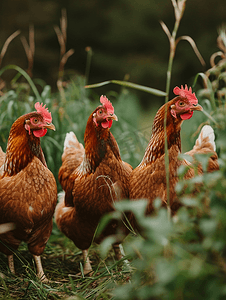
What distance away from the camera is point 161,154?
72.1 inches

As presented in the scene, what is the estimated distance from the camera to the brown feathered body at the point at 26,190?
69.3 inches

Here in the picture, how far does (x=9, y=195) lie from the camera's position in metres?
1.76

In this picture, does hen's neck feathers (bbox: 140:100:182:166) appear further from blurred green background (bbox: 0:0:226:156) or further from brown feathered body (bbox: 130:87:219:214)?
blurred green background (bbox: 0:0:226:156)

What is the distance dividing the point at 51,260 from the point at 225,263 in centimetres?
177

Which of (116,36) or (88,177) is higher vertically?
(116,36)

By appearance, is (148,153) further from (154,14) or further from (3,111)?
(154,14)

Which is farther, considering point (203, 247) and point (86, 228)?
point (86, 228)

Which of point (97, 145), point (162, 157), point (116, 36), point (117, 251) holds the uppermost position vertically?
point (116, 36)

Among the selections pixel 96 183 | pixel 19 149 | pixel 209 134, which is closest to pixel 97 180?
pixel 96 183

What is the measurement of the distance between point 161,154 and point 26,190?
88 cm

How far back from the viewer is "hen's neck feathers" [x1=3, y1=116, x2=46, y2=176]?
1878 mm

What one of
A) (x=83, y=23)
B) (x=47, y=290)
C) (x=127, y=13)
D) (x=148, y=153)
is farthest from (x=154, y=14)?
(x=47, y=290)

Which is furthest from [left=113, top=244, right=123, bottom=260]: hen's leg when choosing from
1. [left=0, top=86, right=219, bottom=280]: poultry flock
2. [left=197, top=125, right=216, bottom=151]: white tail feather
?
[left=197, top=125, right=216, bottom=151]: white tail feather

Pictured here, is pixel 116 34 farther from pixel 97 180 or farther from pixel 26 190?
pixel 26 190
